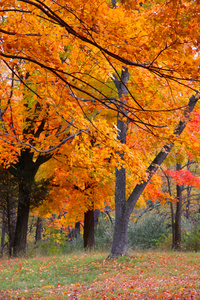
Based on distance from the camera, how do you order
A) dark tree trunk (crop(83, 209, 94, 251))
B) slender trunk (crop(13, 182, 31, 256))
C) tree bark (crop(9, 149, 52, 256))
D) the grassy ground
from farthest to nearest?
dark tree trunk (crop(83, 209, 94, 251))
slender trunk (crop(13, 182, 31, 256))
tree bark (crop(9, 149, 52, 256))
the grassy ground

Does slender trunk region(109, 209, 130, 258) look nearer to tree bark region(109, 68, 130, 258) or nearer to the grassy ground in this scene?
tree bark region(109, 68, 130, 258)

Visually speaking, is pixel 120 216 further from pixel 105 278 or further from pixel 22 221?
pixel 22 221

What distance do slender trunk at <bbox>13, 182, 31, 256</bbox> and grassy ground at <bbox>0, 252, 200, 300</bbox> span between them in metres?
2.34

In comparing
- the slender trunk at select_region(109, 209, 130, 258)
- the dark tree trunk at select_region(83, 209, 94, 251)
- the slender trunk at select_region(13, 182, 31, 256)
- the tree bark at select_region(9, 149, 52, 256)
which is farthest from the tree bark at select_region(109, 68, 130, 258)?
the dark tree trunk at select_region(83, 209, 94, 251)

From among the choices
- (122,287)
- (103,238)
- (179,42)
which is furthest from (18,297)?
(103,238)

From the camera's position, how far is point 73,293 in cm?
516

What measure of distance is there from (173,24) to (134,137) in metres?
5.91

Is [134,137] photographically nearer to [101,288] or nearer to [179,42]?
[101,288]

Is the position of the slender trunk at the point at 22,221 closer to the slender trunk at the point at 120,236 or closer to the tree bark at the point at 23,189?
the tree bark at the point at 23,189

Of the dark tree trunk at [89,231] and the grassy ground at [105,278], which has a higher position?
the dark tree trunk at [89,231]

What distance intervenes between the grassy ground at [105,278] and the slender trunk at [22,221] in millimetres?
2341

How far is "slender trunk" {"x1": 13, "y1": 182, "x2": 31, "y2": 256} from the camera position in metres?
11.0

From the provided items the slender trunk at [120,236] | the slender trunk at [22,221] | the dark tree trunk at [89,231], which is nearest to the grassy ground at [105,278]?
the slender trunk at [120,236]

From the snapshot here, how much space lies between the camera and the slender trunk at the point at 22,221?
10977 millimetres
